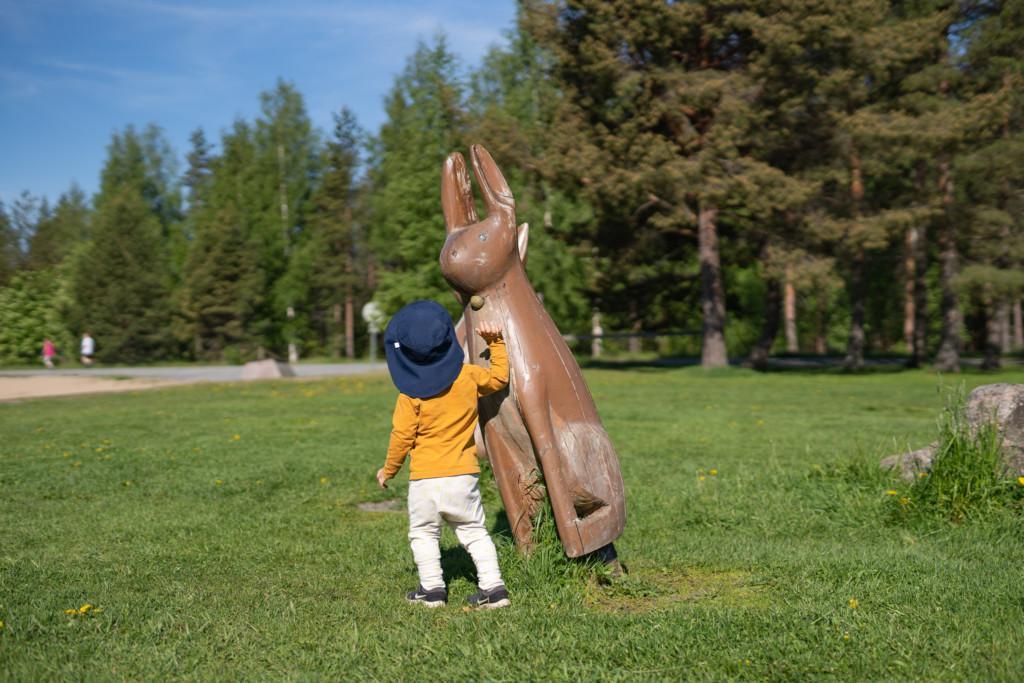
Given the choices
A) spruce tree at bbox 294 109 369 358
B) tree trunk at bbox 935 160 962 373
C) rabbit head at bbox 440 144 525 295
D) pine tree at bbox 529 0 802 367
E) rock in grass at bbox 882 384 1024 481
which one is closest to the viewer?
rabbit head at bbox 440 144 525 295

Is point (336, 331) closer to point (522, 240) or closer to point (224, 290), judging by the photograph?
point (224, 290)

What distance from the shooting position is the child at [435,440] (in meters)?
4.83

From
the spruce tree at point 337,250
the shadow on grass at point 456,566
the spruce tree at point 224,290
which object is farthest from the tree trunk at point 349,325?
the shadow on grass at point 456,566

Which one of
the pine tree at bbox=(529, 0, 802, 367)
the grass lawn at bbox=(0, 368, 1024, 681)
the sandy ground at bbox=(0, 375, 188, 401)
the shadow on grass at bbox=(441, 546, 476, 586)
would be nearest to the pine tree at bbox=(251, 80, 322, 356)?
the sandy ground at bbox=(0, 375, 188, 401)

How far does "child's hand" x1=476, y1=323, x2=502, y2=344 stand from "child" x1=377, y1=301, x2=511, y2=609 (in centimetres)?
25

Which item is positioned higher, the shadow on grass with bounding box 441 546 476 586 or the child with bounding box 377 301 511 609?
the child with bounding box 377 301 511 609

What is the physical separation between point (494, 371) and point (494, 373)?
0.04ft

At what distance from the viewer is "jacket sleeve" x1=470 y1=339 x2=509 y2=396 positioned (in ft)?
16.5

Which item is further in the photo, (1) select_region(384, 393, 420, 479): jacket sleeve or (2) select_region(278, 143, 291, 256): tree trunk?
(2) select_region(278, 143, 291, 256): tree trunk

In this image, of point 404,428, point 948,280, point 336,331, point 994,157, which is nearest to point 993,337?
point 948,280

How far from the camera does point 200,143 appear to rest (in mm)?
55250

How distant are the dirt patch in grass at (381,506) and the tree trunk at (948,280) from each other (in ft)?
68.7

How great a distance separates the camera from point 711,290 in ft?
90.1

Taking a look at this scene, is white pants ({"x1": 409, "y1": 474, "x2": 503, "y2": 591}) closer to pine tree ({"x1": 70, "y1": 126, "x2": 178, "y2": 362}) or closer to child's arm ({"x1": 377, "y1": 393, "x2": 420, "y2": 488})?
child's arm ({"x1": 377, "y1": 393, "x2": 420, "y2": 488})
